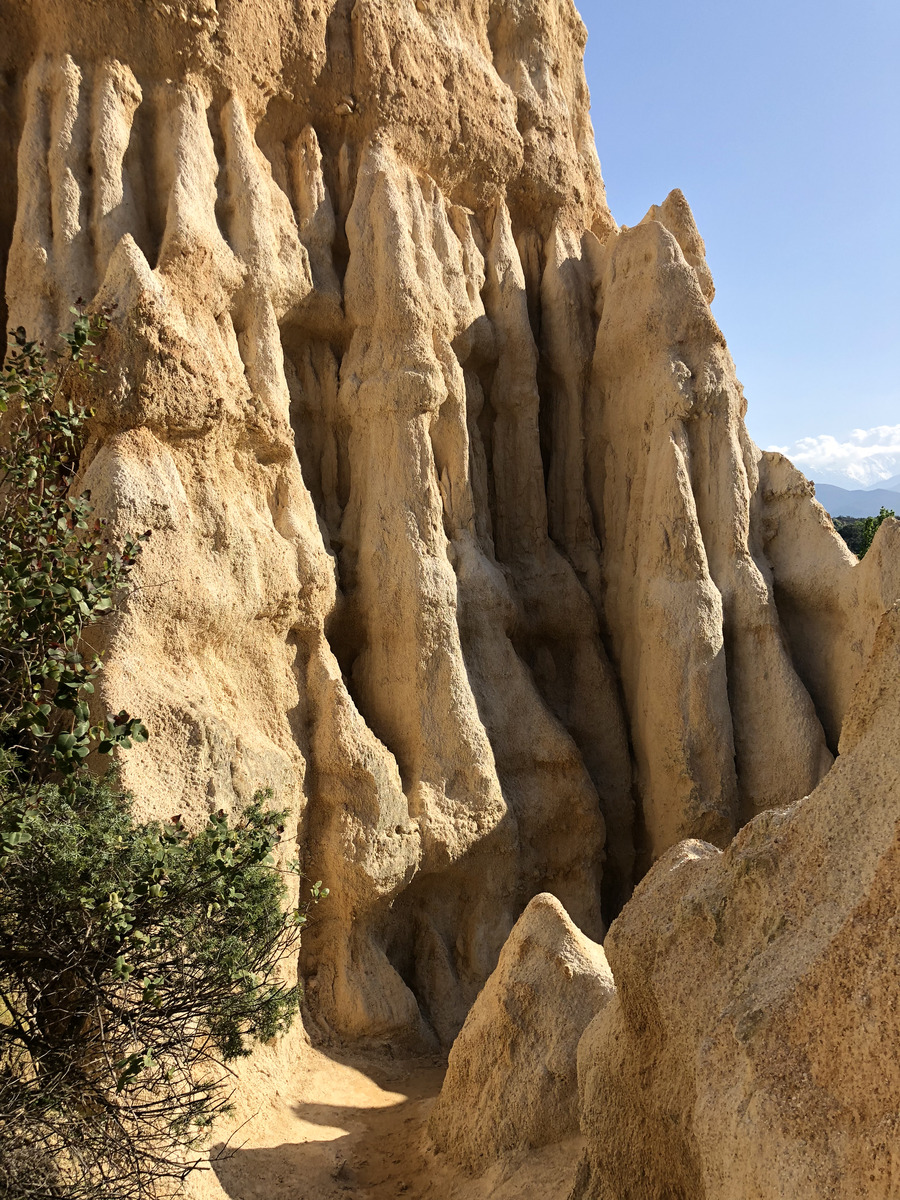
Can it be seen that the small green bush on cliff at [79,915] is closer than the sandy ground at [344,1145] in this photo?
Yes

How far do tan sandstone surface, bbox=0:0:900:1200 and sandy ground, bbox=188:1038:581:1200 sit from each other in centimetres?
7

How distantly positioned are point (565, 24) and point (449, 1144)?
14578mm

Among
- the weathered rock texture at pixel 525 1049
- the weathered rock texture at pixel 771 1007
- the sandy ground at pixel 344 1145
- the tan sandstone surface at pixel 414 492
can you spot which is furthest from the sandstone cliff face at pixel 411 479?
the weathered rock texture at pixel 771 1007

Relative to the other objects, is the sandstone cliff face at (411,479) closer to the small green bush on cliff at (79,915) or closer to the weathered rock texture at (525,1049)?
the small green bush on cliff at (79,915)

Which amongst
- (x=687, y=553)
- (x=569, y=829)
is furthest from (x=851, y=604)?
(x=569, y=829)

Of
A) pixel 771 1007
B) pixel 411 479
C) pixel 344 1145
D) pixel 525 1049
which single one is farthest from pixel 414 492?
pixel 771 1007

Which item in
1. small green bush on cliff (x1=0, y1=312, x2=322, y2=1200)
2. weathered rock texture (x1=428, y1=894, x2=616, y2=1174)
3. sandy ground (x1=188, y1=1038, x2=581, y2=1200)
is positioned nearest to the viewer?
small green bush on cliff (x1=0, y1=312, x2=322, y2=1200)

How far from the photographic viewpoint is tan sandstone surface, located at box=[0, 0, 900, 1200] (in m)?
8.42

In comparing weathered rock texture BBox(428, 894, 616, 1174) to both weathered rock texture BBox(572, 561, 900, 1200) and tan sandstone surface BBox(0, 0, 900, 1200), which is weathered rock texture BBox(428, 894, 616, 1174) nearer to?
tan sandstone surface BBox(0, 0, 900, 1200)

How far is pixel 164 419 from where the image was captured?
8367mm

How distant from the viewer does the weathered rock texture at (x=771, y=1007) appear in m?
3.60

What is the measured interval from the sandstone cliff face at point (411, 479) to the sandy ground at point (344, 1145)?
2.00 feet

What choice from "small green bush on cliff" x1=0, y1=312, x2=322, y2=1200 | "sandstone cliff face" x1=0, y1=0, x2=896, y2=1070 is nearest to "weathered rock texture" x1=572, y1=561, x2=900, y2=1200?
"small green bush on cliff" x1=0, y1=312, x2=322, y2=1200

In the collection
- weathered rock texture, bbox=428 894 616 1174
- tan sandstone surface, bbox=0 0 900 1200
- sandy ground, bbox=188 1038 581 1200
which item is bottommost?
sandy ground, bbox=188 1038 581 1200
